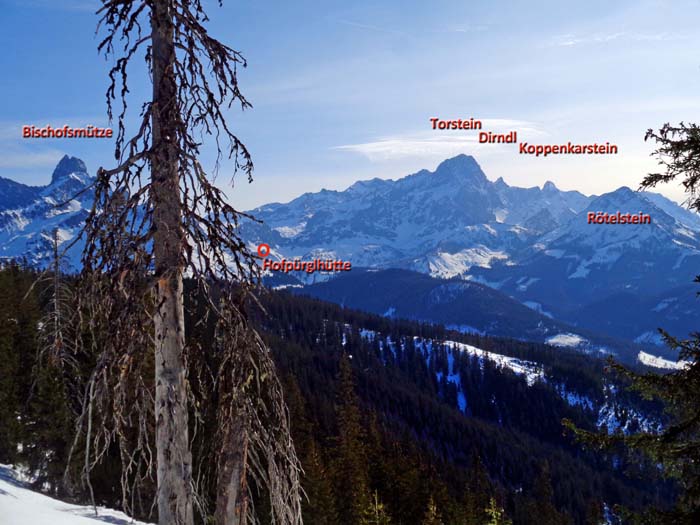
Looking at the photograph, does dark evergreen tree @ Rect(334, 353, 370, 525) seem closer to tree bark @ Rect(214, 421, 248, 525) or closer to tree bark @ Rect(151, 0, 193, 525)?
tree bark @ Rect(214, 421, 248, 525)

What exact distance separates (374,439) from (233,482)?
2083 inches

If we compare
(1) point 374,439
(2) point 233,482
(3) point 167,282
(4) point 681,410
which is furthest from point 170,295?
(1) point 374,439

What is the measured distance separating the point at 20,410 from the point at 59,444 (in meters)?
3.56

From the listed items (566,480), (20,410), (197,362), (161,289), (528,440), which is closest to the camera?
(161,289)

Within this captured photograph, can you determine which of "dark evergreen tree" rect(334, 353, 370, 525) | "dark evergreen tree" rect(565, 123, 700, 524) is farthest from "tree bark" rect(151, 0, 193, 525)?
"dark evergreen tree" rect(334, 353, 370, 525)

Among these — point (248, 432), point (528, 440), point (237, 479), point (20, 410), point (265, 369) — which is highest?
point (265, 369)

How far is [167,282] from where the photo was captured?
614cm

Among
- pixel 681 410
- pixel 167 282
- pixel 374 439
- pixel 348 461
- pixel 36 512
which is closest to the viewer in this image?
pixel 167 282

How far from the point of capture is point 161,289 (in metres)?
6.10

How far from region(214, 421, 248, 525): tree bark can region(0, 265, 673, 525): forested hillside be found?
1.19 ft

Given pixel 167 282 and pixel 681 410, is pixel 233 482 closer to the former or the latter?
pixel 167 282

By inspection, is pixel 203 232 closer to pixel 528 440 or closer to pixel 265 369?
pixel 265 369

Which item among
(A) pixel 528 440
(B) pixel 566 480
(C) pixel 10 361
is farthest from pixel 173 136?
(A) pixel 528 440

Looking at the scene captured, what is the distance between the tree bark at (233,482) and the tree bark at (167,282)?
0.59 meters
